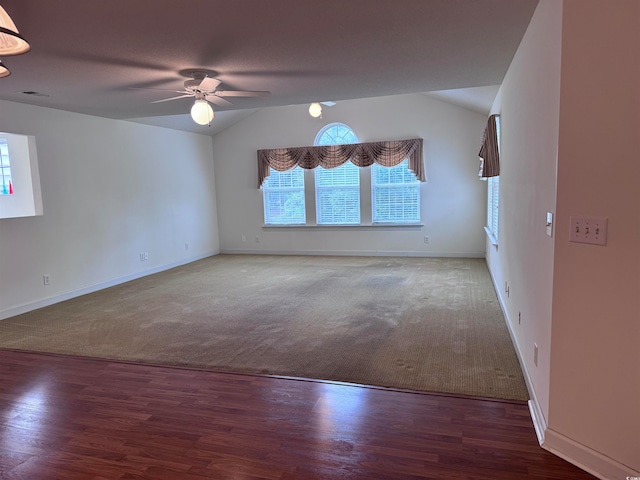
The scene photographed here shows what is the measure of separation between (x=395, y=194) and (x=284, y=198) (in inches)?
86.6

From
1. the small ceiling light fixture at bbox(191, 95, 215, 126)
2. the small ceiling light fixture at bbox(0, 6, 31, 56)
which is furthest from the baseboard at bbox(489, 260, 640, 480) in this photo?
the small ceiling light fixture at bbox(191, 95, 215, 126)

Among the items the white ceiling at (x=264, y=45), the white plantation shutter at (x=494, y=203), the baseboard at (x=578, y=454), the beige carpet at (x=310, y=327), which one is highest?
the white ceiling at (x=264, y=45)

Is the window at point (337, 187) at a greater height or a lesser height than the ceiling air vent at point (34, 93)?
lesser

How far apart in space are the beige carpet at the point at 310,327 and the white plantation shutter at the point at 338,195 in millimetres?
1965

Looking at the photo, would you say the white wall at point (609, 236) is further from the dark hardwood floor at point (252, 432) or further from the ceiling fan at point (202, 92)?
the ceiling fan at point (202, 92)

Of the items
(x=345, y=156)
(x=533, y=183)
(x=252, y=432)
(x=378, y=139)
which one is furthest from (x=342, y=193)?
(x=252, y=432)

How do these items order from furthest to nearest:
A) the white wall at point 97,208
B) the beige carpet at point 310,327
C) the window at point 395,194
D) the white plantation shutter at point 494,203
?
the window at point 395,194, the white plantation shutter at point 494,203, the white wall at point 97,208, the beige carpet at point 310,327

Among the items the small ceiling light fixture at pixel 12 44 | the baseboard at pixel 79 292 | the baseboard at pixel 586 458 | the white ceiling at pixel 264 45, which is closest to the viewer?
the small ceiling light fixture at pixel 12 44

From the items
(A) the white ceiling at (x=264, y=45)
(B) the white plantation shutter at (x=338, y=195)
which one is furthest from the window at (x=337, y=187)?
(A) the white ceiling at (x=264, y=45)

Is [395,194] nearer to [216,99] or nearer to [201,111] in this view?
[216,99]

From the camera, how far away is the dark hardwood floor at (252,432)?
6.42 ft

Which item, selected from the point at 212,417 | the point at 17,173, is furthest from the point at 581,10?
the point at 17,173

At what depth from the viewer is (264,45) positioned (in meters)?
2.97

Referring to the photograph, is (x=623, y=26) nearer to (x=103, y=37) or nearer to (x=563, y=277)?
(x=563, y=277)
